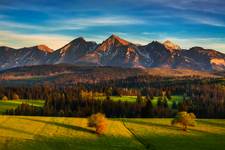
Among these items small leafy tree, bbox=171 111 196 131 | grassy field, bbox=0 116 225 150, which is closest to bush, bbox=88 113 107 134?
grassy field, bbox=0 116 225 150

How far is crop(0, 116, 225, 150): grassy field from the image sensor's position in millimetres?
96250

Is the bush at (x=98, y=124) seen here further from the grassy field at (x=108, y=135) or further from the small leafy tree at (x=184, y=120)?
the small leafy tree at (x=184, y=120)

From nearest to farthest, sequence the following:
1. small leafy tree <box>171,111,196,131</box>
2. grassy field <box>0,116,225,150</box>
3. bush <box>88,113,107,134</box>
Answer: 1. grassy field <box>0,116,225,150</box>
2. bush <box>88,113,107,134</box>
3. small leafy tree <box>171,111,196,131</box>

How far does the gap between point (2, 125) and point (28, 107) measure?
7043 centimetres

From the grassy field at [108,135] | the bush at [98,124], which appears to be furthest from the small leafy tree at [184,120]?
the bush at [98,124]

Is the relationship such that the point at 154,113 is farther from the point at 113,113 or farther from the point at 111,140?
the point at 111,140

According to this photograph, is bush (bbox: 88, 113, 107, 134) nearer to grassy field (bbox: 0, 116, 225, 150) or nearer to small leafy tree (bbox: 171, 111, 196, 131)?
grassy field (bbox: 0, 116, 225, 150)

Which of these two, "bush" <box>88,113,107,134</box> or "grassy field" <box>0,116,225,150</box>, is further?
"bush" <box>88,113,107,134</box>

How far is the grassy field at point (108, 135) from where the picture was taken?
316ft

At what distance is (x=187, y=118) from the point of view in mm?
130125

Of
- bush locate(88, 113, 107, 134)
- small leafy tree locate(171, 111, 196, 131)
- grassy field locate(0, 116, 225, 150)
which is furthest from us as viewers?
small leafy tree locate(171, 111, 196, 131)

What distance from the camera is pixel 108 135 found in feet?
371

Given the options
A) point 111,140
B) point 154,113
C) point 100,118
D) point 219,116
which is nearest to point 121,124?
point 100,118

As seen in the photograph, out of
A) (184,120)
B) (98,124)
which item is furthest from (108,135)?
(184,120)
